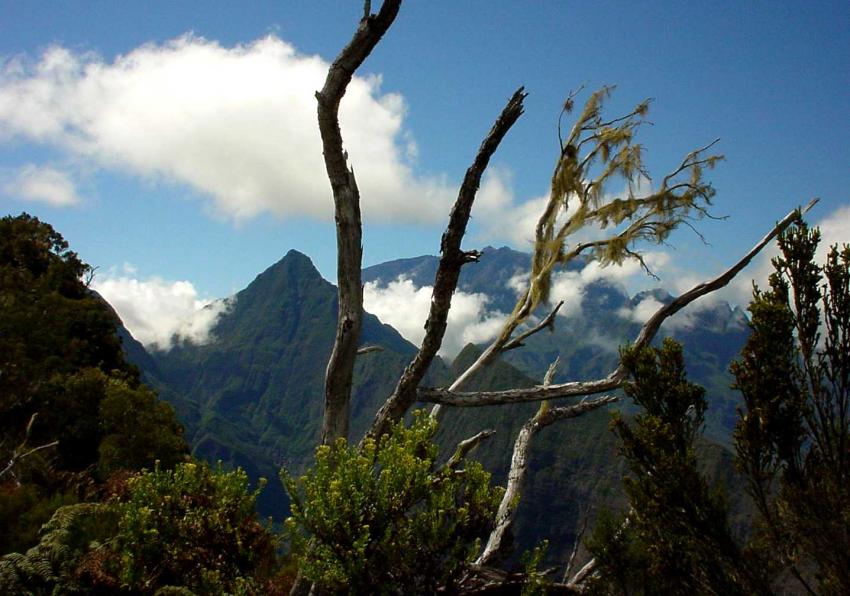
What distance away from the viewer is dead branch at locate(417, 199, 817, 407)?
6.02 metres

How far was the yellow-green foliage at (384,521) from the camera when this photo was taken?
4379 millimetres

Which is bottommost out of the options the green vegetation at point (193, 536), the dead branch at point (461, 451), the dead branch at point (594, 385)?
the green vegetation at point (193, 536)

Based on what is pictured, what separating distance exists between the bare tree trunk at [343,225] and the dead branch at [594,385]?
90cm

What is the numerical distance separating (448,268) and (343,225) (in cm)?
110

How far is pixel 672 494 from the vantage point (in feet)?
26.2

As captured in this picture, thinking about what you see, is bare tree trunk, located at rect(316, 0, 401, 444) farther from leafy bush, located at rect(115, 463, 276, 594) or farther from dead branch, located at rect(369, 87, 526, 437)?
leafy bush, located at rect(115, 463, 276, 594)

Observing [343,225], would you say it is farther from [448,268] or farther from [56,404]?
[56,404]

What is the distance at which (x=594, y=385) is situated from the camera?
6461 mm

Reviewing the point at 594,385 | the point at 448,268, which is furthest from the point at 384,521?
the point at 594,385

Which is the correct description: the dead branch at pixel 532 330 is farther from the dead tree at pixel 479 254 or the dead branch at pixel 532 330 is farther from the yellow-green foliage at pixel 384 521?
the yellow-green foliage at pixel 384 521

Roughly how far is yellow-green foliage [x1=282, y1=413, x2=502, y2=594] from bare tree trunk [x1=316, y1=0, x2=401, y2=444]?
0.83 meters

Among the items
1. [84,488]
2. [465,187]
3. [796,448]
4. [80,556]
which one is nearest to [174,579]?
[80,556]

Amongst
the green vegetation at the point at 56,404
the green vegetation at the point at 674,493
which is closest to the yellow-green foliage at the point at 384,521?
the green vegetation at the point at 674,493

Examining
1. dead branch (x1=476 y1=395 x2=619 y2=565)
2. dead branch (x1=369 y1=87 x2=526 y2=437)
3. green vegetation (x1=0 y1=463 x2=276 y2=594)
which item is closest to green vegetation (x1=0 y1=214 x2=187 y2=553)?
green vegetation (x1=0 y1=463 x2=276 y2=594)
